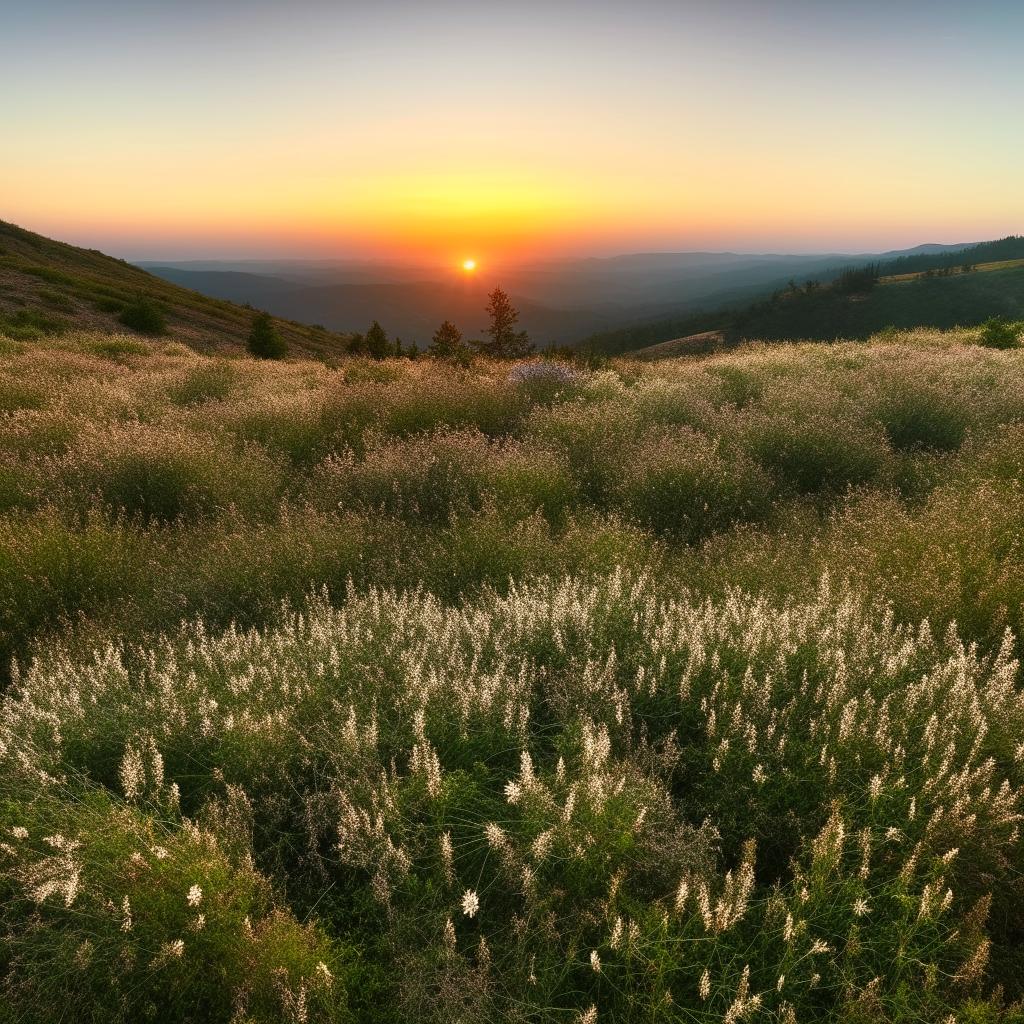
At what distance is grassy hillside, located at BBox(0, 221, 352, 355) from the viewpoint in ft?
74.0

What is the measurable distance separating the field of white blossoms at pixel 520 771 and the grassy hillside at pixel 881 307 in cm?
9394

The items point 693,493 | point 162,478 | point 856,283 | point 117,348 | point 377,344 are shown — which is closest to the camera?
point 693,493

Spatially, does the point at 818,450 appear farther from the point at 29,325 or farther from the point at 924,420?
the point at 29,325

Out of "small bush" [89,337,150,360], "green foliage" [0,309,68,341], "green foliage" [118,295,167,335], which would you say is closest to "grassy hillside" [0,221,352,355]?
"green foliage" [0,309,68,341]

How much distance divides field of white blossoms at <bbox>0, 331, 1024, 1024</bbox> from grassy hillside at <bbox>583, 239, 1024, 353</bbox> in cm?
9394

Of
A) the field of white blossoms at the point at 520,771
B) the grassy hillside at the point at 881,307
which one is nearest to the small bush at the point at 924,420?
the field of white blossoms at the point at 520,771

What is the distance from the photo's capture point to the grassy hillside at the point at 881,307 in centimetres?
10106

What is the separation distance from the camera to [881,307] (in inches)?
4395

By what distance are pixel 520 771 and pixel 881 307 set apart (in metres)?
131

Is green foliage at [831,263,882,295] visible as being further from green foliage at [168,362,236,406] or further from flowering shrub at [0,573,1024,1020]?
flowering shrub at [0,573,1024,1020]

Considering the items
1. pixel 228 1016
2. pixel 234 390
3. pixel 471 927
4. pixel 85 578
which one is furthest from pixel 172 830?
pixel 234 390

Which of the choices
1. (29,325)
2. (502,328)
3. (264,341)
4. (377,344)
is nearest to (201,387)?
(29,325)

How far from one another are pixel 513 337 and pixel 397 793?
5346cm

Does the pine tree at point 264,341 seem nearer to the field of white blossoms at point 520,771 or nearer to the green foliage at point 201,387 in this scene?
the green foliage at point 201,387
